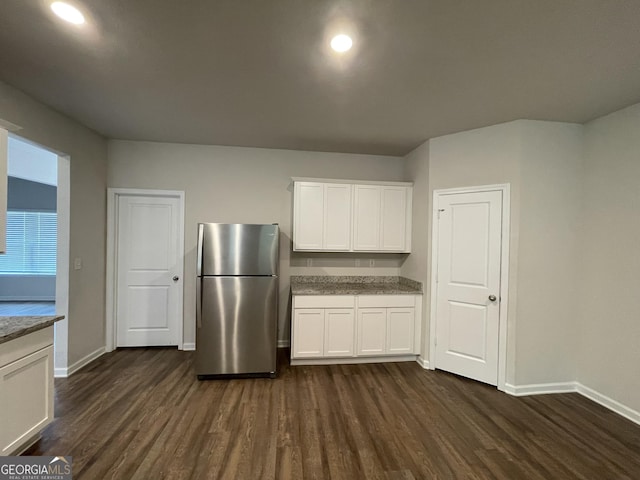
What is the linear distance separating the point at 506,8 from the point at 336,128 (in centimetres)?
177

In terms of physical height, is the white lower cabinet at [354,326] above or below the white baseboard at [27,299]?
above

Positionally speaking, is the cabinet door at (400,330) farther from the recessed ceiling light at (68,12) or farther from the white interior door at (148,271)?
the recessed ceiling light at (68,12)

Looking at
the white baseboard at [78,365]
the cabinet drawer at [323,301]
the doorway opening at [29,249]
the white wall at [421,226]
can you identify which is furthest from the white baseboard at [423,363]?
the doorway opening at [29,249]

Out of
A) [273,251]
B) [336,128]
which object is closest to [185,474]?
[273,251]

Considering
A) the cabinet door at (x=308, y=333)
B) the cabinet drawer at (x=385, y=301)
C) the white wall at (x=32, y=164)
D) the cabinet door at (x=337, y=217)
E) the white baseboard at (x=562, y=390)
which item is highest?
the white wall at (x=32, y=164)

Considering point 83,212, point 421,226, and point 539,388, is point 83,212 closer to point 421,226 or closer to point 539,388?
point 421,226

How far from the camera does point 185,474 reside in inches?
67.4

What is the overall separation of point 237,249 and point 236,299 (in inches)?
20.4

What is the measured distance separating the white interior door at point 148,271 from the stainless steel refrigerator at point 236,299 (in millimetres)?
1011

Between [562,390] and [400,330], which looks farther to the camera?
A: [400,330]

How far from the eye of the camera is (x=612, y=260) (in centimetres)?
253

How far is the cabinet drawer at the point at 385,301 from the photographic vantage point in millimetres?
3289

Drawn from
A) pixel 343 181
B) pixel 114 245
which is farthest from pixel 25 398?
pixel 343 181

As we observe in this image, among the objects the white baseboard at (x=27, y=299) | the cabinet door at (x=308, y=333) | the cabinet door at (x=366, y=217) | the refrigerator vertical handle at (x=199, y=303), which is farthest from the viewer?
the white baseboard at (x=27, y=299)
